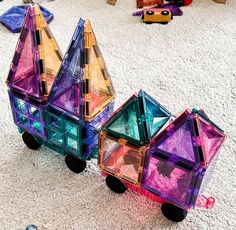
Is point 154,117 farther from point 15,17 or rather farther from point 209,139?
point 15,17

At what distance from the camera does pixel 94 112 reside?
0.99 metres

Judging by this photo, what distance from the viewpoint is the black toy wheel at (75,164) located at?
109 centimetres

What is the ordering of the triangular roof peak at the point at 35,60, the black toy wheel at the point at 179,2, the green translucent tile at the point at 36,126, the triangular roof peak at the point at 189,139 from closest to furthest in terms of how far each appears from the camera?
1. the triangular roof peak at the point at 189,139
2. the triangular roof peak at the point at 35,60
3. the green translucent tile at the point at 36,126
4. the black toy wheel at the point at 179,2

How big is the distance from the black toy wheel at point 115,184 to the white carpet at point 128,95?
0.05 ft

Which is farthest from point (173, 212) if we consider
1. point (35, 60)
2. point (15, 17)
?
point (15, 17)

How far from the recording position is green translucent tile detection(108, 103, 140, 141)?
0.91 metres

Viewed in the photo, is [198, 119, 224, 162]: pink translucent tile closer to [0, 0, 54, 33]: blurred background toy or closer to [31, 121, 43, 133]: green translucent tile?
[31, 121, 43, 133]: green translucent tile

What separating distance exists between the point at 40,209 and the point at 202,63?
2.59ft

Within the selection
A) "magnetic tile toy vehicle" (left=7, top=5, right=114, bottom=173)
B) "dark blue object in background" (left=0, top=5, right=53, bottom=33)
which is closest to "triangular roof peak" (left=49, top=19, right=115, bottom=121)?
"magnetic tile toy vehicle" (left=7, top=5, right=114, bottom=173)

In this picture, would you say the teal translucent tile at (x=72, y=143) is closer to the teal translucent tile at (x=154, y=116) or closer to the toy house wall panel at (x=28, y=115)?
the toy house wall panel at (x=28, y=115)

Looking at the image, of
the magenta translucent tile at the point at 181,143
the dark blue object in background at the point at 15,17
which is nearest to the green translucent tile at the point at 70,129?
the magenta translucent tile at the point at 181,143

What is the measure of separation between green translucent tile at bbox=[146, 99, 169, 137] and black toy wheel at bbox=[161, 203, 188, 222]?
7.5 inches

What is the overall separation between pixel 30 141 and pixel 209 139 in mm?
490

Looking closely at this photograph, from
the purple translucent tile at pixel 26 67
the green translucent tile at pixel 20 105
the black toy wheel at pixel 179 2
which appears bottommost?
the green translucent tile at pixel 20 105
